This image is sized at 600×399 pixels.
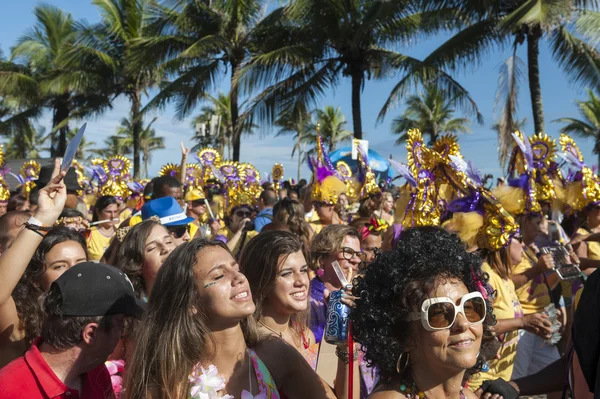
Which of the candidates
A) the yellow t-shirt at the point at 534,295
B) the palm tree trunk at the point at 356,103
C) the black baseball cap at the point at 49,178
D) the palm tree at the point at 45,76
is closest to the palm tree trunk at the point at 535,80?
the palm tree trunk at the point at 356,103

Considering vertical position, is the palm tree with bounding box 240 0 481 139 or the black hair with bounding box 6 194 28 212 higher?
the palm tree with bounding box 240 0 481 139

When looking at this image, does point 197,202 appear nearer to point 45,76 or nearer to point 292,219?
point 292,219

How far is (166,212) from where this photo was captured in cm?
508

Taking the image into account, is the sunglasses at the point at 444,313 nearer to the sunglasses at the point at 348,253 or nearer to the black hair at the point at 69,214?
the sunglasses at the point at 348,253

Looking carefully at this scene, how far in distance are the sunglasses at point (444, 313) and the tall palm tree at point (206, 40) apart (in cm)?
1743

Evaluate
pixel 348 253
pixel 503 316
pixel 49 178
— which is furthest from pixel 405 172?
pixel 49 178

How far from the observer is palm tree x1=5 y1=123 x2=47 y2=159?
125 ft

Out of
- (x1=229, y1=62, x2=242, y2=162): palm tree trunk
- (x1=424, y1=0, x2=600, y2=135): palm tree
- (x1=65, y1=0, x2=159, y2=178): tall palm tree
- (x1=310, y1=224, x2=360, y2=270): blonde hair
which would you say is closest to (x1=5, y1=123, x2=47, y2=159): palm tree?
(x1=65, y1=0, x2=159, y2=178): tall palm tree

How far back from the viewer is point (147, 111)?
21656mm

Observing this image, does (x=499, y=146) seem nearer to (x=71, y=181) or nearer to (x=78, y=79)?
(x=71, y=181)

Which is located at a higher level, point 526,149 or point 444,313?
point 526,149

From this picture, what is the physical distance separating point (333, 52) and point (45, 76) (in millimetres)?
15275

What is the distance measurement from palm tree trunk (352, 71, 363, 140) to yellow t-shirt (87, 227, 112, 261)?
12.8 meters

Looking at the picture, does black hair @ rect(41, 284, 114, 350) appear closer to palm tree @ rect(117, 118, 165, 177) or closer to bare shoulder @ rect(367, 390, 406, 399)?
bare shoulder @ rect(367, 390, 406, 399)
